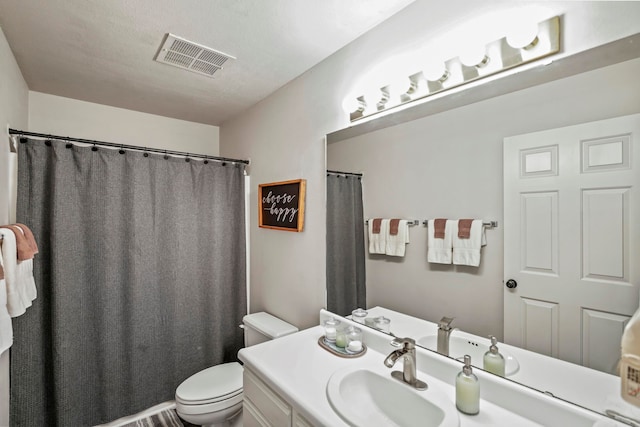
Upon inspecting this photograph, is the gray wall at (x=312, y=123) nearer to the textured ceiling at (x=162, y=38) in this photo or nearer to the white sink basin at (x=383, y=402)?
the textured ceiling at (x=162, y=38)

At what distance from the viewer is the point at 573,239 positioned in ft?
2.92

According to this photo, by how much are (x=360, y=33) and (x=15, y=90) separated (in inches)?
79.9

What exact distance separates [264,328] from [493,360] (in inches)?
52.7

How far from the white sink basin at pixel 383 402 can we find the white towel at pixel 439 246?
0.48 m

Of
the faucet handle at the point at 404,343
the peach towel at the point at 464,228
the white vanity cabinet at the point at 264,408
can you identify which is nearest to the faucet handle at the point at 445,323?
the faucet handle at the point at 404,343

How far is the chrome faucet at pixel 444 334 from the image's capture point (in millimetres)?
1186

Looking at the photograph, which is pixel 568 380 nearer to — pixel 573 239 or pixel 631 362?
pixel 631 362

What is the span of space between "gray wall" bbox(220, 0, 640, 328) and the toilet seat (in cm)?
49

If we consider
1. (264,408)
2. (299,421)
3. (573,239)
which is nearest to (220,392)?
(264,408)

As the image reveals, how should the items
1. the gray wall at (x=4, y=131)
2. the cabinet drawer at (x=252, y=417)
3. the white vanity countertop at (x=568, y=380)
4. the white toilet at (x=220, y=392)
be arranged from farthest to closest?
the white toilet at (x=220, y=392), the gray wall at (x=4, y=131), the cabinet drawer at (x=252, y=417), the white vanity countertop at (x=568, y=380)

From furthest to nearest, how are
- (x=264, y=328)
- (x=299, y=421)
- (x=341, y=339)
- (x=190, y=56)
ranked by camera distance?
(x=264, y=328) → (x=190, y=56) → (x=341, y=339) → (x=299, y=421)

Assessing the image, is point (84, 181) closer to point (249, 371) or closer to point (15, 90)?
point (15, 90)

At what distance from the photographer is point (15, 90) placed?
1.75m

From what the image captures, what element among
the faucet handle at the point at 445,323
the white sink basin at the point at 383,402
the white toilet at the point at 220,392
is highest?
the faucet handle at the point at 445,323
